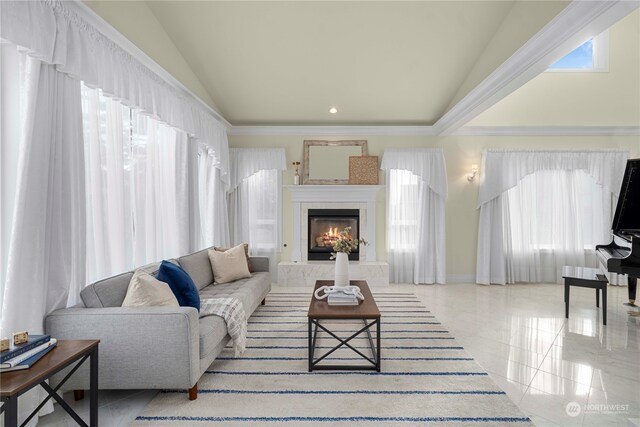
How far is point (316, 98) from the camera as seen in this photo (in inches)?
197

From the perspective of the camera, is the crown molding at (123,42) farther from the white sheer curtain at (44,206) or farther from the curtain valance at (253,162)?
the curtain valance at (253,162)

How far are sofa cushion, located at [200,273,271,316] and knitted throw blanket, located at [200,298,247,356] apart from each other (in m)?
0.34

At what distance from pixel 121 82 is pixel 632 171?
5.22m

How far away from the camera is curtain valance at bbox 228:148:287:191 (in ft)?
18.7

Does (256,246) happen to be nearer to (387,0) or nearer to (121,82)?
(121,82)

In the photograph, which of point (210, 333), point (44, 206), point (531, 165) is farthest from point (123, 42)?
point (531, 165)

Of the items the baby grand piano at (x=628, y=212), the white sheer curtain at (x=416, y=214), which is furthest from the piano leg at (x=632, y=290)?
the white sheer curtain at (x=416, y=214)

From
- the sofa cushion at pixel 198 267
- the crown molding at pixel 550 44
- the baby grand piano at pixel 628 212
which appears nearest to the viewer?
the crown molding at pixel 550 44

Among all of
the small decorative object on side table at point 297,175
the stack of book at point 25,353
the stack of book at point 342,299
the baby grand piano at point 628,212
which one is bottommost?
the stack of book at point 342,299

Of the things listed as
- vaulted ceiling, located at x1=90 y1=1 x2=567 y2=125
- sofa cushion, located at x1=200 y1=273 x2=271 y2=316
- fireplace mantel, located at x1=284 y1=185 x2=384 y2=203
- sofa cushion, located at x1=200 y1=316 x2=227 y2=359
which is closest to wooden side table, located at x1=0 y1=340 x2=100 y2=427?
sofa cushion, located at x1=200 y1=316 x2=227 y2=359

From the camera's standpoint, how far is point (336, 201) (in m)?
5.71

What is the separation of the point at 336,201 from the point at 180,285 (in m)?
3.42

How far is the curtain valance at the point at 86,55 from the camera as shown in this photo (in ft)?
6.18

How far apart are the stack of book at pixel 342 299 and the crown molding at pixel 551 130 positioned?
3.89 metres
